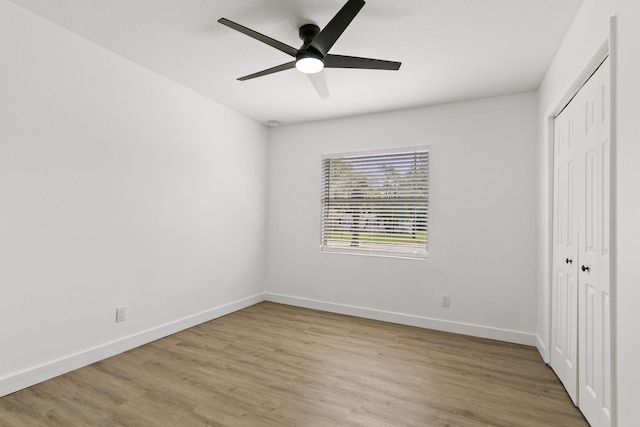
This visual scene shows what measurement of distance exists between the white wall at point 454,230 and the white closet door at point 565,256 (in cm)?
65

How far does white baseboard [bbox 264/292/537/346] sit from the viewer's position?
3.36 metres

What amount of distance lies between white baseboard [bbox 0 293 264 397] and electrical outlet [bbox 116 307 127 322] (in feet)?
0.57

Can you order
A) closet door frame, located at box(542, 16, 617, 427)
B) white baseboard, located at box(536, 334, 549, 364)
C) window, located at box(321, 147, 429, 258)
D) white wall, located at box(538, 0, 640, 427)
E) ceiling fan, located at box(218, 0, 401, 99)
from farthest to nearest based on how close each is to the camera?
window, located at box(321, 147, 429, 258)
white baseboard, located at box(536, 334, 549, 364)
ceiling fan, located at box(218, 0, 401, 99)
closet door frame, located at box(542, 16, 617, 427)
white wall, located at box(538, 0, 640, 427)

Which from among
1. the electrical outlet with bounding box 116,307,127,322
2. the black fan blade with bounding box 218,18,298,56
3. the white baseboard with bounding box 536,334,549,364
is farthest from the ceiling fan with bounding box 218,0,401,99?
the white baseboard with bounding box 536,334,549,364

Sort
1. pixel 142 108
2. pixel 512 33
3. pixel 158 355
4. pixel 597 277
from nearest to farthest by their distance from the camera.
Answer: pixel 597 277, pixel 512 33, pixel 158 355, pixel 142 108

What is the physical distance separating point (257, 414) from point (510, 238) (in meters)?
2.93

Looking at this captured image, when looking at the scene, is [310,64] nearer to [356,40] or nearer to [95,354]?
[356,40]

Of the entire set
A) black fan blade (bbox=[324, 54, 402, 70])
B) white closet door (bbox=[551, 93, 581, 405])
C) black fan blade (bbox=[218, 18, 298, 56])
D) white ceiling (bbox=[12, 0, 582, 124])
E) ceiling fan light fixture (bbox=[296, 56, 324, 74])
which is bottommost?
white closet door (bbox=[551, 93, 581, 405])

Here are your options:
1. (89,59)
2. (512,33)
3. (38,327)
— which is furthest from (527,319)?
(89,59)

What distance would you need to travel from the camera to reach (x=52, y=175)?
242 centimetres

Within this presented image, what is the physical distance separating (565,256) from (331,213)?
105 inches

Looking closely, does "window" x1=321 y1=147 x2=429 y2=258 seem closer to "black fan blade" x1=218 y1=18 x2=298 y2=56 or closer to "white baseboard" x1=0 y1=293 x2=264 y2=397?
"white baseboard" x1=0 y1=293 x2=264 y2=397

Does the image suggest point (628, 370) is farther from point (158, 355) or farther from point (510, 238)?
point (158, 355)

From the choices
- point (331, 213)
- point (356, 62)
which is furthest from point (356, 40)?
point (331, 213)
